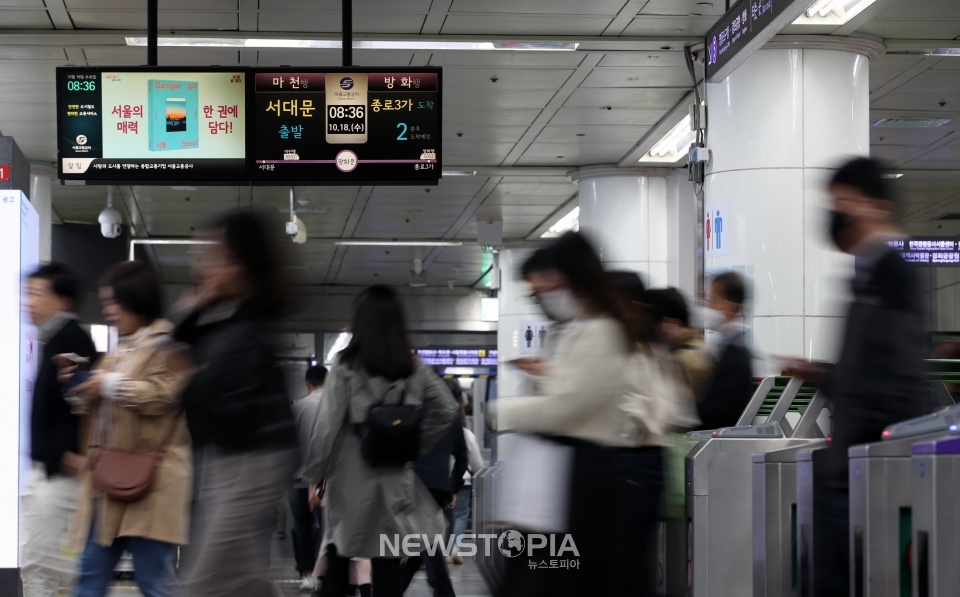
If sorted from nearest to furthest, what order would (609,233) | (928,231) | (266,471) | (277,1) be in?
1. (266,471)
2. (277,1)
3. (609,233)
4. (928,231)

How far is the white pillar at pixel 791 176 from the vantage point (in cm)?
926

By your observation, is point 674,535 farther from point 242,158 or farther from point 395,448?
point 242,158

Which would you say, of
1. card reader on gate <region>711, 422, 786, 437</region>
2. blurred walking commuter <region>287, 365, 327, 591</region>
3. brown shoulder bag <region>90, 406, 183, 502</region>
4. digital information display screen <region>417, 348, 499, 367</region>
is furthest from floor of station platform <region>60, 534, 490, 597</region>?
digital information display screen <region>417, 348, 499, 367</region>

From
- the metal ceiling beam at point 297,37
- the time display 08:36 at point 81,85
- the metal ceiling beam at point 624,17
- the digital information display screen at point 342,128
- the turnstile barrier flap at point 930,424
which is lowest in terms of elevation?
the turnstile barrier flap at point 930,424

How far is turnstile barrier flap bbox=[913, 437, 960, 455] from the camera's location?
9.87 feet

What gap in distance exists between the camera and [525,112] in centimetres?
1257

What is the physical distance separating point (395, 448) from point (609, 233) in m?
11.1

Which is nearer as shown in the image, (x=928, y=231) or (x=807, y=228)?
(x=807, y=228)

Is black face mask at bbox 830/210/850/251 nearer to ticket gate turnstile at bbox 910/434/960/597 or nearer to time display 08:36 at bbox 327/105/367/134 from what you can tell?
ticket gate turnstile at bbox 910/434/960/597

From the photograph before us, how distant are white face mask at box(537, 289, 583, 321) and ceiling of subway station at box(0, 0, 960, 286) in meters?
6.00

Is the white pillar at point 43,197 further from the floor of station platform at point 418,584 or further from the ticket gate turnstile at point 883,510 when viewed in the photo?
the ticket gate turnstile at point 883,510

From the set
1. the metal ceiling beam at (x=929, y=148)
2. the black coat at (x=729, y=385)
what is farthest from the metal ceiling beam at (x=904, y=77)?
the black coat at (x=729, y=385)

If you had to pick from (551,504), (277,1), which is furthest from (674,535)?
(277,1)

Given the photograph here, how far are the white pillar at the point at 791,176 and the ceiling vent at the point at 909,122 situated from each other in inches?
159
